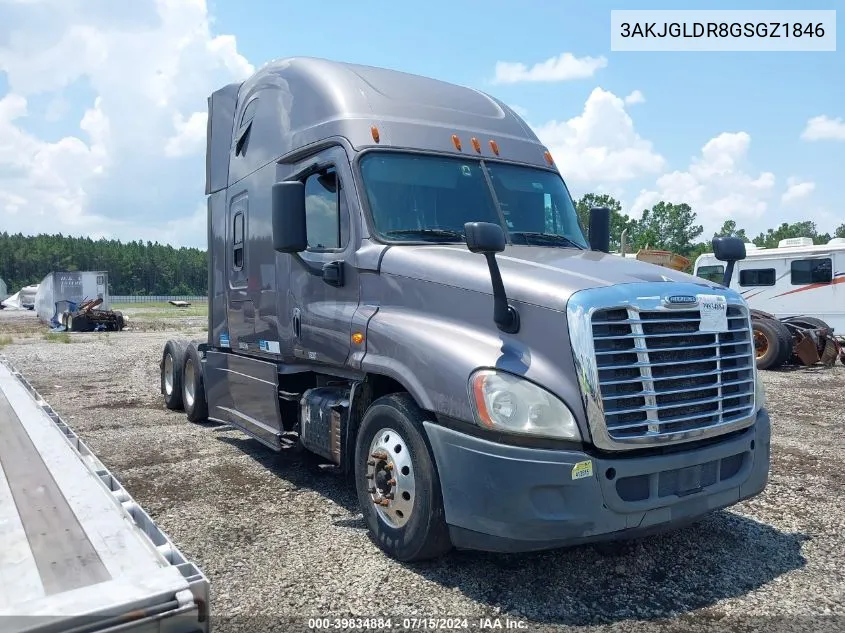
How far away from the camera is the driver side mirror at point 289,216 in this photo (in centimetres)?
Result: 496

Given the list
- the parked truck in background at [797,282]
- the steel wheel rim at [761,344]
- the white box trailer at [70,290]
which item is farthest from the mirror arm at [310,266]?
the white box trailer at [70,290]

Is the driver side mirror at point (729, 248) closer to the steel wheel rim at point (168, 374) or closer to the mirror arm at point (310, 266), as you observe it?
the mirror arm at point (310, 266)

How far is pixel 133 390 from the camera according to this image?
12039 millimetres

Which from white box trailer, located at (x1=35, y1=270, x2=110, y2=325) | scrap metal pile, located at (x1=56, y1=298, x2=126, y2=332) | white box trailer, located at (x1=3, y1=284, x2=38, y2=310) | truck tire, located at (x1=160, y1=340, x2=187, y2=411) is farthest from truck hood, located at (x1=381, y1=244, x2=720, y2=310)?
white box trailer, located at (x1=3, y1=284, x2=38, y2=310)

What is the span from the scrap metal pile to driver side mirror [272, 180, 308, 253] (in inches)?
1127

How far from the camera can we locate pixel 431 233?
484 cm

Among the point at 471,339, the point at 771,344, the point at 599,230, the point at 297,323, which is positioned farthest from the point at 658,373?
the point at 771,344

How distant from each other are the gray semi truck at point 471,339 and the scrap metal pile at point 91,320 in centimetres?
2714

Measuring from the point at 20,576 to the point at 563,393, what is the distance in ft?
8.17

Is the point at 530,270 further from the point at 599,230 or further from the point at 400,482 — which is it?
the point at 599,230

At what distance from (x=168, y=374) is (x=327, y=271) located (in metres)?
5.73

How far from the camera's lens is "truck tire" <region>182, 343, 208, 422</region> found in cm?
862

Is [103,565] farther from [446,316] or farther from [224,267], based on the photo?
[224,267]

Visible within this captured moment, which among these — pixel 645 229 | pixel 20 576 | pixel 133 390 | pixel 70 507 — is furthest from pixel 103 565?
pixel 645 229
